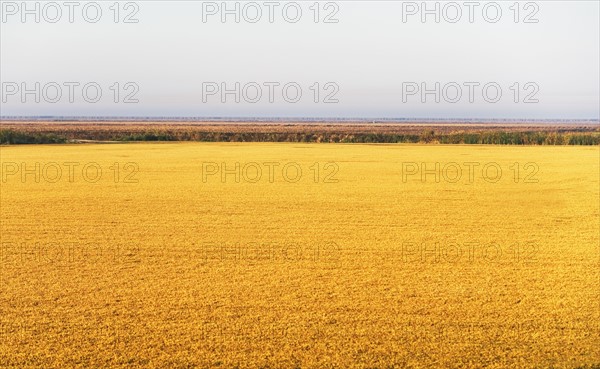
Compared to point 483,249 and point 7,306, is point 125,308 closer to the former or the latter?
point 7,306

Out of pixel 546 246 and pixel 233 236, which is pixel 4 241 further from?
pixel 546 246

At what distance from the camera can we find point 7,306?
8.56 m

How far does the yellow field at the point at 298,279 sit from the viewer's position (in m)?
7.20

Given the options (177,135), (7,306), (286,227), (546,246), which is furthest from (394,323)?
(177,135)

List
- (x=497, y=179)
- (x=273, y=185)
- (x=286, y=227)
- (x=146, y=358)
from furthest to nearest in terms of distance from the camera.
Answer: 1. (x=497, y=179)
2. (x=273, y=185)
3. (x=286, y=227)
4. (x=146, y=358)

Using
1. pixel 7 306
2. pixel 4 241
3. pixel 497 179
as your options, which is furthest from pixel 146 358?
pixel 497 179

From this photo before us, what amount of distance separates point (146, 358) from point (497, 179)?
863 inches

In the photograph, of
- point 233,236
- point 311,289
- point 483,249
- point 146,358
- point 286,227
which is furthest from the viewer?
point 286,227

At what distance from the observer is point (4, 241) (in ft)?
42.0

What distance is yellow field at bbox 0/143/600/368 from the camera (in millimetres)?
7203

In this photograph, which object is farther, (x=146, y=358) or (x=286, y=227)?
(x=286, y=227)

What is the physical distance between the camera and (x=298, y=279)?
10.0 m

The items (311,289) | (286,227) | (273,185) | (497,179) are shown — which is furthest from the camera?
(497,179)

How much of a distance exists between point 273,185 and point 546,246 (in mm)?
12322
